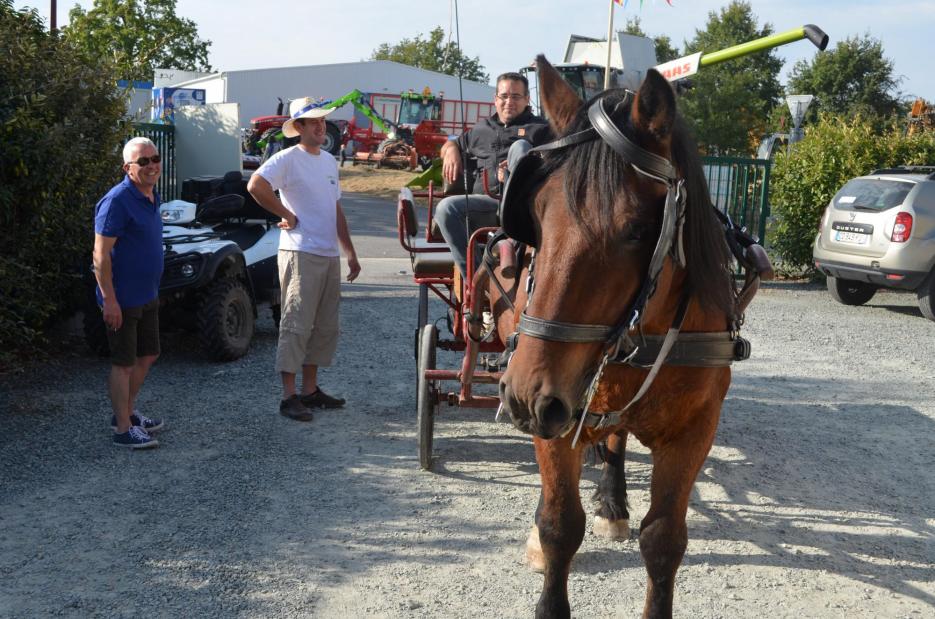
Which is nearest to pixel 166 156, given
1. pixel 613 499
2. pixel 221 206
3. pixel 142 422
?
pixel 221 206

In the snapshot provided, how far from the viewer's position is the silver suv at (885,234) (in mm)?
11047

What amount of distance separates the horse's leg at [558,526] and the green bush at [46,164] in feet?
14.3

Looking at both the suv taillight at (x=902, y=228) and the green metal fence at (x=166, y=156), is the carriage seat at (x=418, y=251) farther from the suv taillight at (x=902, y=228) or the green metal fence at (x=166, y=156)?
the suv taillight at (x=902, y=228)

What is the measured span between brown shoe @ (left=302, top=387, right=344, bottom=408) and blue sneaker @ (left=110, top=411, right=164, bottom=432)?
107 cm

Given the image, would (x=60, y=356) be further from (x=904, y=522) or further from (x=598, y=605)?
(x=904, y=522)

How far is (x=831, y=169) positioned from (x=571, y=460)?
38.7 ft

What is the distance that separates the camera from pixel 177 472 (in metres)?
5.16

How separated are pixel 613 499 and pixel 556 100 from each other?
2.22m

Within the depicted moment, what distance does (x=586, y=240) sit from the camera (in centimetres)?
243

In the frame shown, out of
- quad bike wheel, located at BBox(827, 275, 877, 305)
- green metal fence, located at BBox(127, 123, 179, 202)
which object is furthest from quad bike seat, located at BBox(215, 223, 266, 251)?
quad bike wheel, located at BBox(827, 275, 877, 305)

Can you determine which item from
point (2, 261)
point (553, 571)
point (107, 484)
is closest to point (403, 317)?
point (2, 261)

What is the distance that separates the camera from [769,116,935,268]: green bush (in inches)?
537

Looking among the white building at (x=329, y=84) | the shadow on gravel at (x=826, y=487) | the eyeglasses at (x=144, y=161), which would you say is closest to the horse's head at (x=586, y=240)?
the shadow on gravel at (x=826, y=487)

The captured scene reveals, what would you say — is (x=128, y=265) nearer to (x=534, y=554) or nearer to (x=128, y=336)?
(x=128, y=336)
